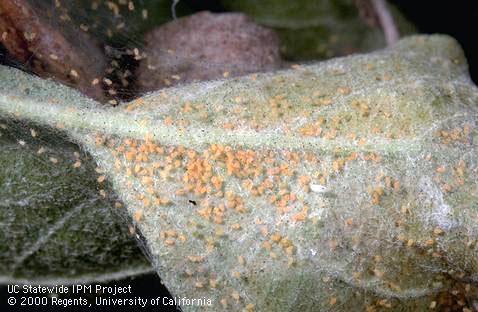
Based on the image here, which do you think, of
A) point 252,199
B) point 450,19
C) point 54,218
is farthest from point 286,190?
point 450,19

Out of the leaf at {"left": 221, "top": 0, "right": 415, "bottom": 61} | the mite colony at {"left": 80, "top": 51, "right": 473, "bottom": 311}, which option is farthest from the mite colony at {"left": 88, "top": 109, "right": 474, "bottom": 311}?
the leaf at {"left": 221, "top": 0, "right": 415, "bottom": 61}

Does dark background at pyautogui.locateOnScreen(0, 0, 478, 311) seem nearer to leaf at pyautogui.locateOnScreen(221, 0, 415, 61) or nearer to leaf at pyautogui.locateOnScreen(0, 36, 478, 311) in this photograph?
leaf at pyautogui.locateOnScreen(221, 0, 415, 61)

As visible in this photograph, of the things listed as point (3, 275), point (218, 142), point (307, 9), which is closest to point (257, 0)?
point (307, 9)

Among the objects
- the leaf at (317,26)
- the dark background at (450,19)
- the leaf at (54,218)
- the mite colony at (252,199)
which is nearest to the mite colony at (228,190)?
the mite colony at (252,199)

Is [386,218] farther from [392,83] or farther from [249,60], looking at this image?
[249,60]

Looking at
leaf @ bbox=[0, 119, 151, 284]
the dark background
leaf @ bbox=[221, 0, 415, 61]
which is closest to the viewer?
leaf @ bbox=[0, 119, 151, 284]

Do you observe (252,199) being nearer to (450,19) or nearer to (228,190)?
(228,190)
